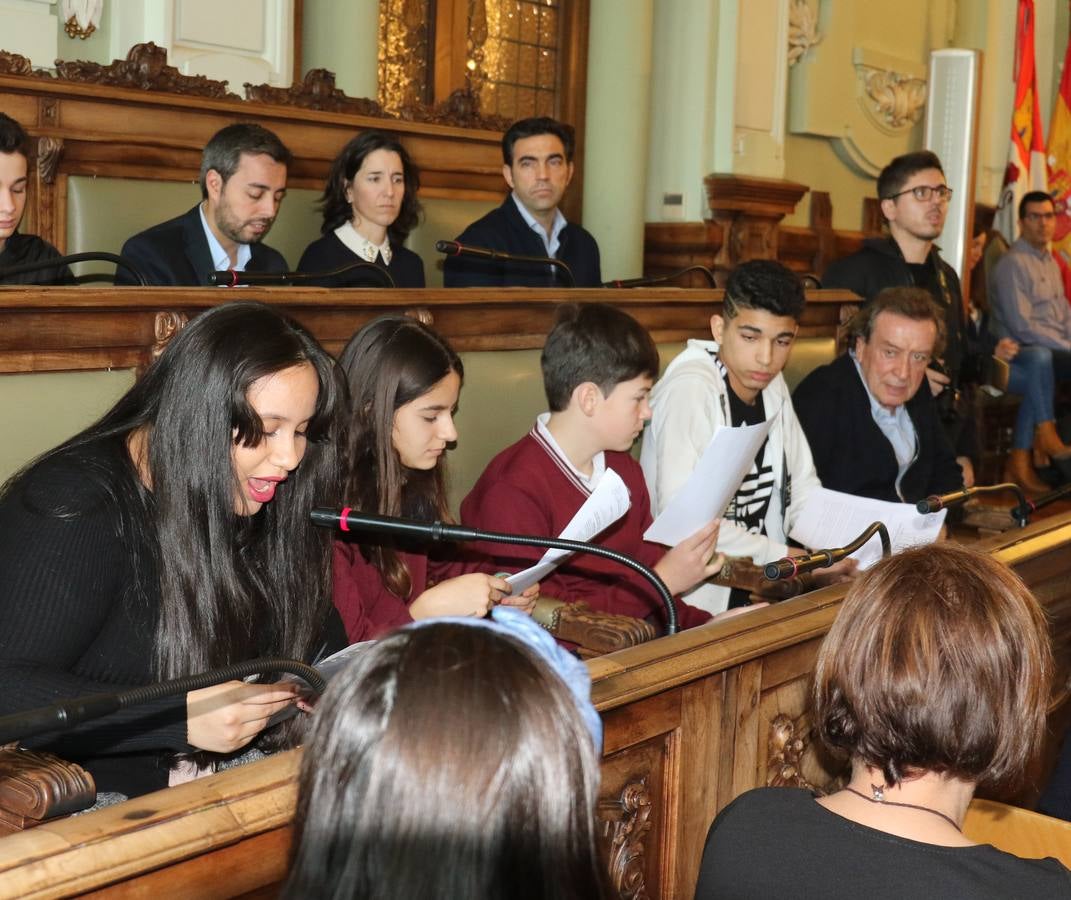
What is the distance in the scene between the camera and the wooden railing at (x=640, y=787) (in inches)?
47.3

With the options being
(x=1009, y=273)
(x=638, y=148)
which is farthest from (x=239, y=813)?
(x=1009, y=273)

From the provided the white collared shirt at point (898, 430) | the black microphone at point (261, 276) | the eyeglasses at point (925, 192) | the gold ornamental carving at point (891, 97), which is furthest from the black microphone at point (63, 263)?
the gold ornamental carving at point (891, 97)

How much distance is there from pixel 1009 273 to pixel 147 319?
20.1ft

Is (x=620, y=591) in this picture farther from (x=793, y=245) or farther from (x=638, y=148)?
(x=793, y=245)

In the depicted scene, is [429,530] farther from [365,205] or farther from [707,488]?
[365,205]

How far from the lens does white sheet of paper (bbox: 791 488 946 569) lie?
3.07 m

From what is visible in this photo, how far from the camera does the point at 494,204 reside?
501cm

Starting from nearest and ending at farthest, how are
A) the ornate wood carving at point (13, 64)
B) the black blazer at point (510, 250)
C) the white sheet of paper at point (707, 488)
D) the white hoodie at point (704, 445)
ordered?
the white sheet of paper at point (707, 488) → the white hoodie at point (704, 445) → the ornate wood carving at point (13, 64) → the black blazer at point (510, 250)

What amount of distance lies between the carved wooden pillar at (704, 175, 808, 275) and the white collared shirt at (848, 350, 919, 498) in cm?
240

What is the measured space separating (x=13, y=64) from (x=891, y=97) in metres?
5.31

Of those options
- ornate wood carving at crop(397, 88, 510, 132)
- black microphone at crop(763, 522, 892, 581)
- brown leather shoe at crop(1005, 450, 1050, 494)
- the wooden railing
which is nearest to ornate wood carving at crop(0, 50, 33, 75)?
ornate wood carving at crop(397, 88, 510, 132)

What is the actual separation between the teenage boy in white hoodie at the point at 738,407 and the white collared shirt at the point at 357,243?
98 centimetres

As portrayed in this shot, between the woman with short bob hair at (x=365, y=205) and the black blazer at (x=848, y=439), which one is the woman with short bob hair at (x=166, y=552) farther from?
the black blazer at (x=848, y=439)

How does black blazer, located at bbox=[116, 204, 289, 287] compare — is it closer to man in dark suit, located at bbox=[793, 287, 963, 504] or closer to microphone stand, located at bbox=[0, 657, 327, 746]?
man in dark suit, located at bbox=[793, 287, 963, 504]
